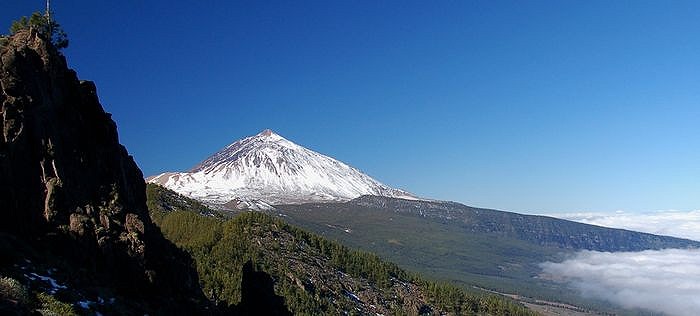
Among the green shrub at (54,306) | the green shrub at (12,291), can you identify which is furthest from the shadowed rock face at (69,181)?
the green shrub at (12,291)

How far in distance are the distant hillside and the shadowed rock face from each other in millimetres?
67356

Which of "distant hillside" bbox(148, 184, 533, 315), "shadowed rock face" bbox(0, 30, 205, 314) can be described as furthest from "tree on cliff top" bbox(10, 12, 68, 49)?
"distant hillside" bbox(148, 184, 533, 315)

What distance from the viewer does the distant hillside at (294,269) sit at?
135738mm

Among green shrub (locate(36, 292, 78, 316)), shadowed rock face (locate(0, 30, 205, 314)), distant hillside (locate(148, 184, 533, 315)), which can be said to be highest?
shadowed rock face (locate(0, 30, 205, 314))

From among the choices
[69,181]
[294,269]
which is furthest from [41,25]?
[294,269]

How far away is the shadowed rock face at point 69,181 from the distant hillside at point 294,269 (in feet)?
221

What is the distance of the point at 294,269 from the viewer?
6171 inches

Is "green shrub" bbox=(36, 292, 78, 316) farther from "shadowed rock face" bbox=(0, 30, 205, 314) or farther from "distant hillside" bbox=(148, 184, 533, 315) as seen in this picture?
→ "distant hillside" bbox=(148, 184, 533, 315)

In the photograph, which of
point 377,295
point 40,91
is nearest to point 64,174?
point 40,91

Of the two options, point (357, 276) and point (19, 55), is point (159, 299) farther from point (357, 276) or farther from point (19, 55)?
point (357, 276)

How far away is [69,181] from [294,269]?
119 meters

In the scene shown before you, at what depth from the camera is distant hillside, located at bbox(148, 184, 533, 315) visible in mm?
135738

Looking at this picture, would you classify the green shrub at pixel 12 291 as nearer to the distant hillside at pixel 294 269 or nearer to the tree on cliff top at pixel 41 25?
the tree on cliff top at pixel 41 25

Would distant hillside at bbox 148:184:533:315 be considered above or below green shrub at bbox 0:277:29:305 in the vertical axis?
below
